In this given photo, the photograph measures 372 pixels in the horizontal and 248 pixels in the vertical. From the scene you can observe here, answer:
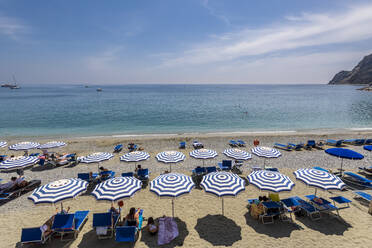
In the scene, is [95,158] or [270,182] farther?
[95,158]

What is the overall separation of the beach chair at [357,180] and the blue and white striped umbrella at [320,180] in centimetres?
436

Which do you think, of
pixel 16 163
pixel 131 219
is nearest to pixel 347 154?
pixel 131 219

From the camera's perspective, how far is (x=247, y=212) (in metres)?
8.38

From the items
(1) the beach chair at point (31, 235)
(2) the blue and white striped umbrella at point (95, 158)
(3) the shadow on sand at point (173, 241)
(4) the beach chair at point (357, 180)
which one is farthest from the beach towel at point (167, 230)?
(4) the beach chair at point (357, 180)

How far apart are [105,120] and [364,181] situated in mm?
39624

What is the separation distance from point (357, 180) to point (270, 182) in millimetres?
7478

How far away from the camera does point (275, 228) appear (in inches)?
290

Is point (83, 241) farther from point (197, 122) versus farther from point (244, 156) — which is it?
point (197, 122)

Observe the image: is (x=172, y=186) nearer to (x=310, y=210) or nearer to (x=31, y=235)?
(x=31, y=235)

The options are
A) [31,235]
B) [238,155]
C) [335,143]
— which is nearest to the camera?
[31,235]

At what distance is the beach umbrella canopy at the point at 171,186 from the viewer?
22.2ft

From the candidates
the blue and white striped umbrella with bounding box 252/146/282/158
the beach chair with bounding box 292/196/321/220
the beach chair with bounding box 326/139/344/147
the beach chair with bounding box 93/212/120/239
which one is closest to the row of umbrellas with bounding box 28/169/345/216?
the beach chair with bounding box 93/212/120/239

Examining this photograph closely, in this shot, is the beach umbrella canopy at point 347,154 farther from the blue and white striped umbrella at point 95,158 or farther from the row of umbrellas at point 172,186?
the blue and white striped umbrella at point 95,158

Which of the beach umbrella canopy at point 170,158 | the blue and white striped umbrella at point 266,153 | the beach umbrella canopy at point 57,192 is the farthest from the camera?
the blue and white striped umbrella at point 266,153
